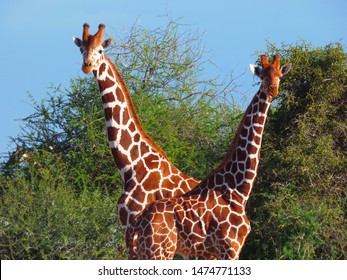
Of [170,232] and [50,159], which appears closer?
[170,232]

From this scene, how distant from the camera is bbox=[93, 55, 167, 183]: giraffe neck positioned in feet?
31.6

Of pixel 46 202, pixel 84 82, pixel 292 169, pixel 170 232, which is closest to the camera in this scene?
pixel 170 232

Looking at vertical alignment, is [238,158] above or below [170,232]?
above

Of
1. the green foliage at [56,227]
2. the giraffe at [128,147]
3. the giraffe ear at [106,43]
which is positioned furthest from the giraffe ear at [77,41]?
the green foliage at [56,227]

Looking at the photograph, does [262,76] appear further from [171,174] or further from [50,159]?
[50,159]

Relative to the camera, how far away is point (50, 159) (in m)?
14.1

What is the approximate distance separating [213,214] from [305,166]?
4.22 m

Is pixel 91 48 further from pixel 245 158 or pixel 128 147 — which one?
pixel 245 158

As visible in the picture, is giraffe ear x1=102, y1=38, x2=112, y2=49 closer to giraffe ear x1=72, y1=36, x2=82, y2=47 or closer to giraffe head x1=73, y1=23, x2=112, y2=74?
giraffe head x1=73, y1=23, x2=112, y2=74

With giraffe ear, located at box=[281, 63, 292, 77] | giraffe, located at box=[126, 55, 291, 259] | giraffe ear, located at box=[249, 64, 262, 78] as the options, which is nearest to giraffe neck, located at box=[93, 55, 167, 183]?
giraffe, located at box=[126, 55, 291, 259]

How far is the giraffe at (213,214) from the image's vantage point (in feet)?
29.0

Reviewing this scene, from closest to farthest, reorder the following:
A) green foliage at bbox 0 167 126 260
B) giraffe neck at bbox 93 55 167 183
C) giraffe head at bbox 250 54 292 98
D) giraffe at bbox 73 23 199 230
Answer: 1. giraffe head at bbox 250 54 292 98
2. giraffe at bbox 73 23 199 230
3. giraffe neck at bbox 93 55 167 183
4. green foliage at bbox 0 167 126 260

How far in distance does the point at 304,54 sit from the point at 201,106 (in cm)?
264

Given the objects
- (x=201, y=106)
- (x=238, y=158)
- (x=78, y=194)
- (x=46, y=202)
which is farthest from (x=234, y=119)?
(x=238, y=158)
